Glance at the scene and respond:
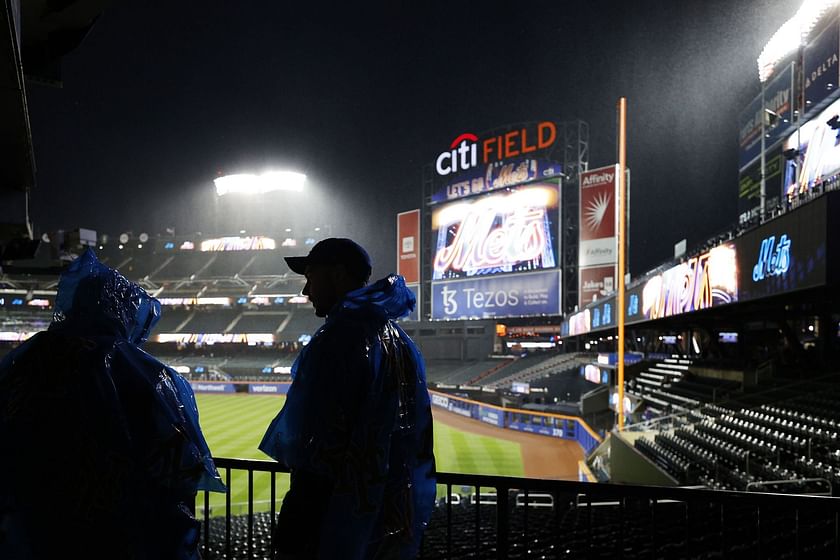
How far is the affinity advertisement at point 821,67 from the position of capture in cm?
2380

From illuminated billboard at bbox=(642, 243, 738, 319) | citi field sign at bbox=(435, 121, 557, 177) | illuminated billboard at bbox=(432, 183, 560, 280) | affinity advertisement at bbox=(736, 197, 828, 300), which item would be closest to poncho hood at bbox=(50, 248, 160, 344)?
affinity advertisement at bbox=(736, 197, 828, 300)

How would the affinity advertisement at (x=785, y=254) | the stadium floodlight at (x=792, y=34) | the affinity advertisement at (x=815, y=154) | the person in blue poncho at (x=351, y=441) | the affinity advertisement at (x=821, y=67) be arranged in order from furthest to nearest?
the stadium floodlight at (x=792, y=34), the affinity advertisement at (x=821, y=67), the affinity advertisement at (x=815, y=154), the affinity advertisement at (x=785, y=254), the person in blue poncho at (x=351, y=441)

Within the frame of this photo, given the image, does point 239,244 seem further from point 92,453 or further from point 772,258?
point 92,453

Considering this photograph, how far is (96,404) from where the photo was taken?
5.82 ft

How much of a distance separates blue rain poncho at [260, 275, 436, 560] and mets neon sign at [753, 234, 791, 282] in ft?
26.2

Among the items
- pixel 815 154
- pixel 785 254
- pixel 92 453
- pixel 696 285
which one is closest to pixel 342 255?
pixel 92 453

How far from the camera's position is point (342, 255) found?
2010 mm

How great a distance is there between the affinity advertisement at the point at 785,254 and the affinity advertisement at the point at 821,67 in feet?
63.4

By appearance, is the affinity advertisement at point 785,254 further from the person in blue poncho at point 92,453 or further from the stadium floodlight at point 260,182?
the stadium floodlight at point 260,182

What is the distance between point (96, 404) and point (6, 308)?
78.7 meters

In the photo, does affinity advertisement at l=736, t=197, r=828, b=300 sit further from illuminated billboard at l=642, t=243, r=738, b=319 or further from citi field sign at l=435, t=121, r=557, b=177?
citi field sign at l=435, t=121, r=557, b=177

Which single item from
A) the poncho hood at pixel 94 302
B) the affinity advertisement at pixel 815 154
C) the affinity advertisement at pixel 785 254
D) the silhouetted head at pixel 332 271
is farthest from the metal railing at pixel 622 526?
the affinity advertisement at pixel 815 154

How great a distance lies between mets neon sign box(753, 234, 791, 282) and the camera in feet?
26.3

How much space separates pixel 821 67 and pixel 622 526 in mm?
29529
